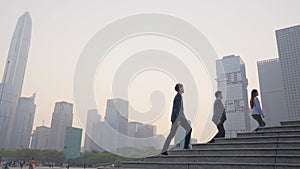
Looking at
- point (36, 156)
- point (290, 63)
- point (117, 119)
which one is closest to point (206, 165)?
Result: point (117, 119)

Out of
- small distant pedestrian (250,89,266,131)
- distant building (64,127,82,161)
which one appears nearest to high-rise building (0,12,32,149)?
distant building (64,127,82,161)

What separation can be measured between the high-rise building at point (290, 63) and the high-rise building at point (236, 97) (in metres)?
17.4

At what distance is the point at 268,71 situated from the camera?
110812mm

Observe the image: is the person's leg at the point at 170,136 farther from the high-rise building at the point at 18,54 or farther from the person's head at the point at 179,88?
the high-rise building at the point at 18,54

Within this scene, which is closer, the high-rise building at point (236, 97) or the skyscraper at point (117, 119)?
the skyscraper at point (117, 119)

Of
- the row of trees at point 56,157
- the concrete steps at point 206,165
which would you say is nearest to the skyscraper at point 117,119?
the concrete steps at point 206,165

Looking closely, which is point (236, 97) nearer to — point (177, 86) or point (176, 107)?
point (177, 86)

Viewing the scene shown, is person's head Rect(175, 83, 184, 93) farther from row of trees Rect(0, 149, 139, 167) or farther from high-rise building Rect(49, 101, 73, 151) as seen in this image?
high-rise building Rect(49, 101, 73, 151)

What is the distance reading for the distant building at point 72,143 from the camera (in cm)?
6227

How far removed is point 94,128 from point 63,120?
298 ft

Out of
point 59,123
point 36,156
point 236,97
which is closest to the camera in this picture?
point 36,156

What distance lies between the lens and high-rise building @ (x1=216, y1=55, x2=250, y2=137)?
10150 centimetres

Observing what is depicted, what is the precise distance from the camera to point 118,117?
7.62 m

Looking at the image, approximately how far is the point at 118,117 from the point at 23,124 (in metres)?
126
